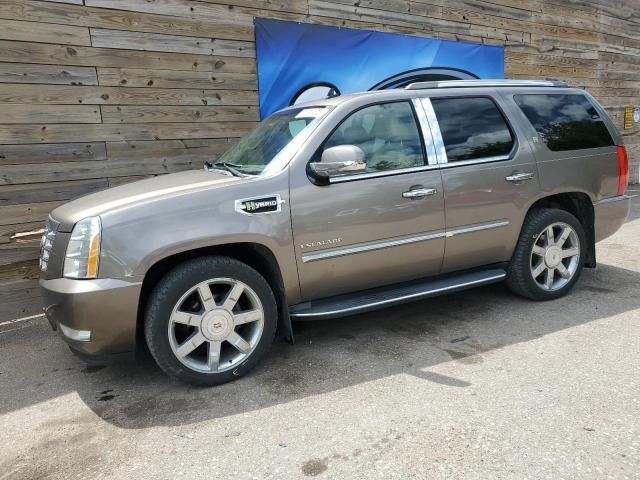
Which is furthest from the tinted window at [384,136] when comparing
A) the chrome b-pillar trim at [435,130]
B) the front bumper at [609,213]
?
the front bumper at [609,213]

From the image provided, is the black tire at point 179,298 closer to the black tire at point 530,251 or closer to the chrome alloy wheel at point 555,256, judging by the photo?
the black tire at point 530,251

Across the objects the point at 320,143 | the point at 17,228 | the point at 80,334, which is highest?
the point at 320,143

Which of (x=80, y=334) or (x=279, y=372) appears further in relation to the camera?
(x=279, y=372)

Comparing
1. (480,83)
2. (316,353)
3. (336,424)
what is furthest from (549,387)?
(480,83)

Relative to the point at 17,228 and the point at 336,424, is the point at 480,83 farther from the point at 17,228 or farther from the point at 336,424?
the point at 17,228

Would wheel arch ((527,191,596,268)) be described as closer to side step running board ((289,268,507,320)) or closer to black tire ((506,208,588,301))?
black tire ((506,208,588,301))

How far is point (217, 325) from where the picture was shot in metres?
3.29

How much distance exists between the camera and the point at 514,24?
356 inches

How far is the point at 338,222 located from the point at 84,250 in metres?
1.57

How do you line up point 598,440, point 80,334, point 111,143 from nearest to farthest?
point 598,440, point 80,334, point 111,143

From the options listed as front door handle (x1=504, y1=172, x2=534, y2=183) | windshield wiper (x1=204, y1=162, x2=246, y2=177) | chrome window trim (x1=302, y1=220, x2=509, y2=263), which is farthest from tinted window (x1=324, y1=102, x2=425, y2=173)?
front door handle (x1=504, y1=172, x2=534, y2=183)

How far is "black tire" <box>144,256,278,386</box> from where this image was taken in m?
3.12

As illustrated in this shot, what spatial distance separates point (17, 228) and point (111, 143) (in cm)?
123

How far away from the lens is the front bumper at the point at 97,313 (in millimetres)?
2992
